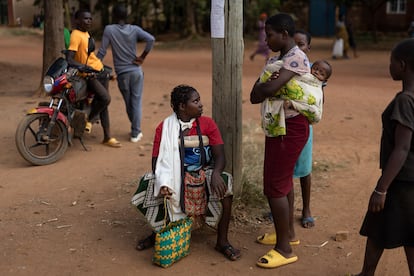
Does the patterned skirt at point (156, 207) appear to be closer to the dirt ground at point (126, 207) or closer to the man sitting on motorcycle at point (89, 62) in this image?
the dirt ground at point (126, 207)

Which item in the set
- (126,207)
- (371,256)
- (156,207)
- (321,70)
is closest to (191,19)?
(126,207)

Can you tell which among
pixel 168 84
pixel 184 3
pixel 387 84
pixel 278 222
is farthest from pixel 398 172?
pixel 184 3

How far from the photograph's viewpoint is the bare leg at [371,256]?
3279 millimetres

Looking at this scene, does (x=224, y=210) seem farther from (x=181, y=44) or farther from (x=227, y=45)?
(x=181, y=44)

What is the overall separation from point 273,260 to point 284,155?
730mm

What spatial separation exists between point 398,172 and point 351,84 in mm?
9566

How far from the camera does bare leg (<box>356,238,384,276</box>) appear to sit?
129 inches

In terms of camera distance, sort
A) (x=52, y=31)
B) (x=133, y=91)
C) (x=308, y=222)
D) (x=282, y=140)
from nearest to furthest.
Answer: (x=282, y=140), (x=308, y=222), (x=133, y=91), (x=52, y=31)

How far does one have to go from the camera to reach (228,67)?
430 cm

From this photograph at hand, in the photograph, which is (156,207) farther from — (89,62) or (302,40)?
(89,62)

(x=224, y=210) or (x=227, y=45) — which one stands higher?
(x=227, y=45)

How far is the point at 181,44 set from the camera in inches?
940

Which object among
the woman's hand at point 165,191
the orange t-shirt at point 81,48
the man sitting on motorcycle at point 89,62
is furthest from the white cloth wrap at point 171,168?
the orange t-shirt at point 81,48

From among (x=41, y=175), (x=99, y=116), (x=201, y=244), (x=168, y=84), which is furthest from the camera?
(x=168, y=84)
